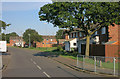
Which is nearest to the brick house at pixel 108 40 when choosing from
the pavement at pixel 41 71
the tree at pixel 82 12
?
the tree at pixel 82 12

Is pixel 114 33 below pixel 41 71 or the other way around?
the other way around

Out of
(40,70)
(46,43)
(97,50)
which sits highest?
(46,43)

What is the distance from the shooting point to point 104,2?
71.3 feet

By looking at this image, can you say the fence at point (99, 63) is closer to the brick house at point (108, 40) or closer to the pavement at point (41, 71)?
the pavement at point (41, 71)

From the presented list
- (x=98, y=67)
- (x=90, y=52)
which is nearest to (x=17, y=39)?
(x=90, y=52)

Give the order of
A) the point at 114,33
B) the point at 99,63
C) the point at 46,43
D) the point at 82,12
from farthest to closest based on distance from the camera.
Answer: the point at 46,43 < the point at 114,33 < the point at 82,12 < the point at 99,63

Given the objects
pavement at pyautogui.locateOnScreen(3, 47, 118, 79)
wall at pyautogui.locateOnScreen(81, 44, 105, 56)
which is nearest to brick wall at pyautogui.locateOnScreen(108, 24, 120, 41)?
wall at pyautogui.locateOnScreen(81, 44, 105, 56)

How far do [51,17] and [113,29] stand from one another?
1081 cm

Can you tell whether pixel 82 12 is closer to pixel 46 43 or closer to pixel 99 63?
→ pixel 99 63

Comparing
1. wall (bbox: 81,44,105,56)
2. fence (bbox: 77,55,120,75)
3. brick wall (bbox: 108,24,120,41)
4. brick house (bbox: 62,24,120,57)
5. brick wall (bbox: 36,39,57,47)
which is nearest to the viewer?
fence (bbox: 77,55,120,75)

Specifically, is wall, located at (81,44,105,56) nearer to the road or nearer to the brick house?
the brick house

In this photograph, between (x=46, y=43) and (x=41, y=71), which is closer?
(x=41, y=71)

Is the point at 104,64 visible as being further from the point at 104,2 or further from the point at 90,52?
the point at 90,52

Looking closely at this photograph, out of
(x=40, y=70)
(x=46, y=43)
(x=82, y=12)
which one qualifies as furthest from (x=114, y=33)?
(x=46, y=43)
